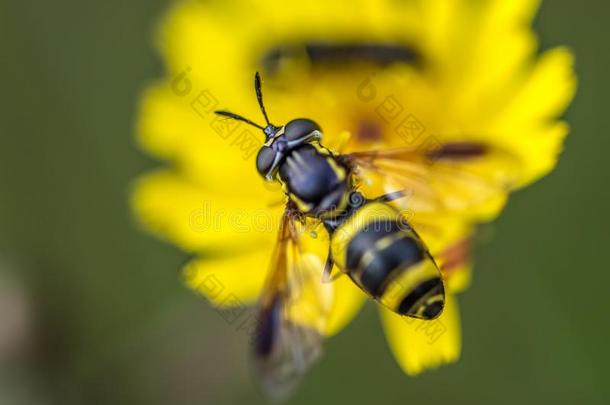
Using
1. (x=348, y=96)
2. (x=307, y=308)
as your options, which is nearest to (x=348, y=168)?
(x=307, y=308)

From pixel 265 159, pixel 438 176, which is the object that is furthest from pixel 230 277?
pixel 438 176

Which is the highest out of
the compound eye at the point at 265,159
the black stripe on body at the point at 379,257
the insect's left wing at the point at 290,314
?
the compound eye at the point at 265,159

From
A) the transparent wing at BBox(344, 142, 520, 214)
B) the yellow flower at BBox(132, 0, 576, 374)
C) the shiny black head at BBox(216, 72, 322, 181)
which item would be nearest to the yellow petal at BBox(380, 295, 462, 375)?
the yellow flower at BBox(132, 0, 576, 374)

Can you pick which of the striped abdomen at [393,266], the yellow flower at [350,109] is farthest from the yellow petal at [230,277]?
the striped abdomen at [393,266]

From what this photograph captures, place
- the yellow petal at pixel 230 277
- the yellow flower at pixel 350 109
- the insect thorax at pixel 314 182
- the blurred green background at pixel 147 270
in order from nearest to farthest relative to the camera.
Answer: the insect thorax at pixel 314 182, the yellow flower at pixel 350 109, the yellow petal at pixel 230 277, the blurred green background at pixel 147 270

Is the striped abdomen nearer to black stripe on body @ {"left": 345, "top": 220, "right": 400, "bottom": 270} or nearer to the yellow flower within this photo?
black stripe on body @ {"left": 345, "top": 220, "right": 400, "bottom": 270}

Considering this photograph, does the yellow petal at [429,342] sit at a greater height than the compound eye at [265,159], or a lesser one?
lesser

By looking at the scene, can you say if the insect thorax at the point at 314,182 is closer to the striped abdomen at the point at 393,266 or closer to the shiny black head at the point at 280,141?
the shiny black head at the point at 280,141
